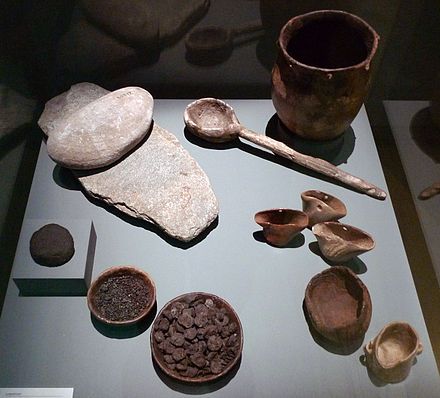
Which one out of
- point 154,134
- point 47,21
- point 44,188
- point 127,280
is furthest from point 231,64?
point 127,280

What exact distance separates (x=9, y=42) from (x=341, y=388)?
137 cm

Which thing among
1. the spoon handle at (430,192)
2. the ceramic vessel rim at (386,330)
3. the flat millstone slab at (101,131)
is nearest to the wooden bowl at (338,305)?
the ceramic vessel rim at (386,330)

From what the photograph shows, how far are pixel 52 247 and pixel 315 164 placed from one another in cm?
79

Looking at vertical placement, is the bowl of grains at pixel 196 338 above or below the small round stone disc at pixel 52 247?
below

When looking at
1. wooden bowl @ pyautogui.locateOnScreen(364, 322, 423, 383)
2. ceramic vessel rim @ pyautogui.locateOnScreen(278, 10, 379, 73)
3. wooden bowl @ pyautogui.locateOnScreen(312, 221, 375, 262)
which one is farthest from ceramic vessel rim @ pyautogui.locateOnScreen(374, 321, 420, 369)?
ceramic vessel rim @ pyautogui.locateOnScreen(278, 10, 379, 73)

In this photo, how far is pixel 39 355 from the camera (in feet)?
4.98

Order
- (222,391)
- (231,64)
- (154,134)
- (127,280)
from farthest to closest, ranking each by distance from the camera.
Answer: (231,64) < (154,134) < (127,280) < (222,391)

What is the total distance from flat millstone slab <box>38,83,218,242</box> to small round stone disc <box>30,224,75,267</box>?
0.20 meters

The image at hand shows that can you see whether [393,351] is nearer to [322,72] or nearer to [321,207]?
[321,207]

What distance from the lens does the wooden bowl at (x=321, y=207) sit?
1.68m

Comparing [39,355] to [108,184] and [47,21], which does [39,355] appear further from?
[47,21]

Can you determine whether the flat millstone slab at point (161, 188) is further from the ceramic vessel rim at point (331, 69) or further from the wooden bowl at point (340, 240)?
the ceramic vessel rim at point (331, 69)

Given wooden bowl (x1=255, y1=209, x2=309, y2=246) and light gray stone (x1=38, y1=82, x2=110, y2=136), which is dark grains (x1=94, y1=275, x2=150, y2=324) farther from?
light gray stone (x1=38, y1=82, x2=110, y2=136)

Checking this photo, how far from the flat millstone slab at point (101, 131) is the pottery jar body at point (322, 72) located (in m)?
0.42
